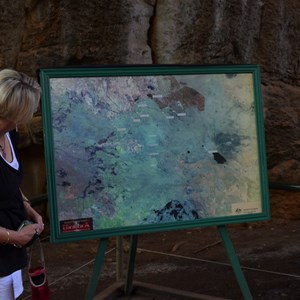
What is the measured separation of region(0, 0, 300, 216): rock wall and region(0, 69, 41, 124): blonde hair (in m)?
2.60

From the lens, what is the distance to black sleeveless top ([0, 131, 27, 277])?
7.32 feet

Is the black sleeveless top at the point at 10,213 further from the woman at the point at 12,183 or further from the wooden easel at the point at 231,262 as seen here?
the wooden easel at the point at 231,262

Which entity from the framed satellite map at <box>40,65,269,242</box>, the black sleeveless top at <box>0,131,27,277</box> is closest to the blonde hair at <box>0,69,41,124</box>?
the black sleeveless top at <box>0,131,27,277</box>

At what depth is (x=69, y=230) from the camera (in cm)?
296

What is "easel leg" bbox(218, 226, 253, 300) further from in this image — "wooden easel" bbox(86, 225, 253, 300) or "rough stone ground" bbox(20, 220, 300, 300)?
"rough stone ground" bbox(20, 220, 300, 300)

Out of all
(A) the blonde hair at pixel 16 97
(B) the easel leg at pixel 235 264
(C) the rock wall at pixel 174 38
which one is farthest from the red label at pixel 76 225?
(C) the rock wall at pixel 174 38

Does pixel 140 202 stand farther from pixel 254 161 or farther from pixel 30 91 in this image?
pixel 30 91

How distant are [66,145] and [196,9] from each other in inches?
113

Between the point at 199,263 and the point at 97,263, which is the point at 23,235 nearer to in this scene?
the point at 97,263

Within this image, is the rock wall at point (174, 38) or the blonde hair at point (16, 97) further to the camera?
the rock wall at point (174, 38)

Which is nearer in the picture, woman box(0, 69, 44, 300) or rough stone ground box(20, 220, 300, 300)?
woman box(0, 69, 44, 300)

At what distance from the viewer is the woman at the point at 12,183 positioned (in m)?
2.13

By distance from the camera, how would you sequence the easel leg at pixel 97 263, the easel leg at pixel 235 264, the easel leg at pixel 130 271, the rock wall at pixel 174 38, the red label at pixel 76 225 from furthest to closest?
the rock wall at pixel 174 38 → the easel leg at pixel 130 271 → the easel leg at pixel 235 264 → the easel leg at pixel 97 263 → the red label at pixel 76 225

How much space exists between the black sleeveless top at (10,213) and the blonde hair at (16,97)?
200mm
